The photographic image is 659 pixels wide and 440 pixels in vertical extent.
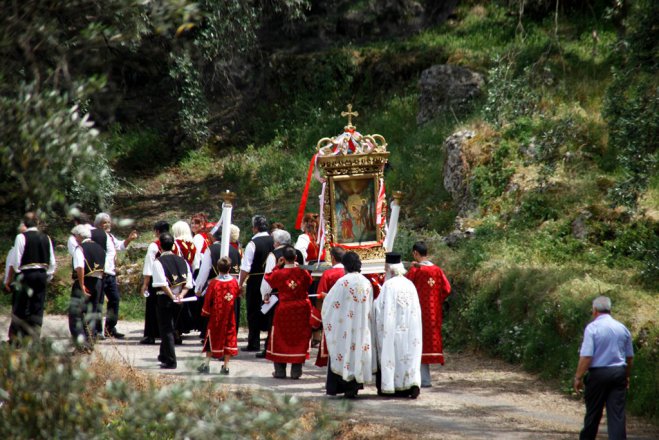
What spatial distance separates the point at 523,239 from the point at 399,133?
9.11m

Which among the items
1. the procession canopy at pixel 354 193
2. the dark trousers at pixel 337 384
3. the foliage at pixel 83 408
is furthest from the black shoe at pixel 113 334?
the foliage at pixel 83 408

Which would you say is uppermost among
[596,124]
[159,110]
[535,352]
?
[159,110]

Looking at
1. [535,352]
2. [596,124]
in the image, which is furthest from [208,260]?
[596,124]

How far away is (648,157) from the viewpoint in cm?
1322

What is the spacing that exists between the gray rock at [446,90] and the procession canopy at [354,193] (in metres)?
7.98

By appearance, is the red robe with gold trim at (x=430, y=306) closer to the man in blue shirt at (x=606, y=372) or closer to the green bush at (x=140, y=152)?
the man in blue shirt at (x=606, y=372)

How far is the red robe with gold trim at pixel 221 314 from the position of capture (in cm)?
1264

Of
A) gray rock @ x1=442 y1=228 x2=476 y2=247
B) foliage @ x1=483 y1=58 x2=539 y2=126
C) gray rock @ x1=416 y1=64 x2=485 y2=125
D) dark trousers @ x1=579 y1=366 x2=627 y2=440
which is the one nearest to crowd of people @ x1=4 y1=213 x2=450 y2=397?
dark trousers @ x1=579 y1=366 x2=627 y2=440

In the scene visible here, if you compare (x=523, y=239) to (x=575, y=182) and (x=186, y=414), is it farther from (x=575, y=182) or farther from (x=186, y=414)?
(x=186, y=414)

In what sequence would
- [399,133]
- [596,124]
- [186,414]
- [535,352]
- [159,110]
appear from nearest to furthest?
[186,414], [535,352], [596,124], [399,133], [159,110]

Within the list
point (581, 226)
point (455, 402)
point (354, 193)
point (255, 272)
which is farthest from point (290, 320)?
point (581, 226)

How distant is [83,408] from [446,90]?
19.7m

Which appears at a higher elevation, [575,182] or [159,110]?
[159,110]

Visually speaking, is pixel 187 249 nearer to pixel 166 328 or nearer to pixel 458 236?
pixel 166 328
